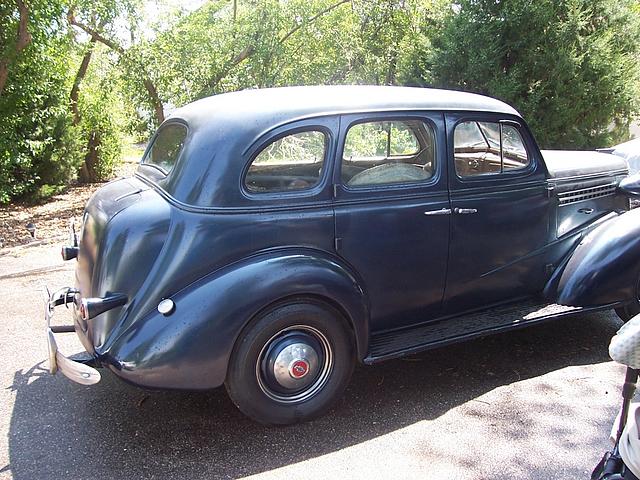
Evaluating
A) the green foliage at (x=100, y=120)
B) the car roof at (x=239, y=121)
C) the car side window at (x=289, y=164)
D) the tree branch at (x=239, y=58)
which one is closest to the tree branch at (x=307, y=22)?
the tree branch at (x=239, y=58)

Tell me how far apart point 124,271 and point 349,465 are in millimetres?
1527

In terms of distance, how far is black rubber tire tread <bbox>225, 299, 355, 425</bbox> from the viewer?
2.94 meters

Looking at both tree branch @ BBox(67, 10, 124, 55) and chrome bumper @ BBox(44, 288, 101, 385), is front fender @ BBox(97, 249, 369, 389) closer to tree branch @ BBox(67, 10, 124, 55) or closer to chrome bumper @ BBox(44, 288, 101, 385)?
chrome bumper @ BBox(44, 288, 101, 385)

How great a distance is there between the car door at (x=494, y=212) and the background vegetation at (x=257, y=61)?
5497 mm

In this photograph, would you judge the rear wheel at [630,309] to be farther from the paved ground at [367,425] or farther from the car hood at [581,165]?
the car hood at [581,165]

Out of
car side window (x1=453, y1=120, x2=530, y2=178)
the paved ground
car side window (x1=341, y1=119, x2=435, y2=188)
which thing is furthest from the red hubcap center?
car side window (x1=453, y1=120, x2=530, y2=178)

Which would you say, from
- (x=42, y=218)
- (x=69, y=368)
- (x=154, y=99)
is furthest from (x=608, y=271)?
(x=154, y=99)

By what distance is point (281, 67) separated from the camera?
1026 cm

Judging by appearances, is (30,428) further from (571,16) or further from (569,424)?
(571,16)

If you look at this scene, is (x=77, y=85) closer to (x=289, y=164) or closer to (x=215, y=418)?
(x=289, y=164)

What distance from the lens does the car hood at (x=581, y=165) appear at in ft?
13.8

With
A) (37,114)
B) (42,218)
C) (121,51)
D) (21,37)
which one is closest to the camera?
(21,37)

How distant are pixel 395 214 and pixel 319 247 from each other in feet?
1.75

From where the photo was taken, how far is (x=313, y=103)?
324 cm
